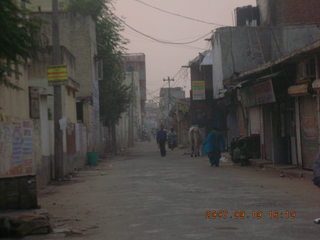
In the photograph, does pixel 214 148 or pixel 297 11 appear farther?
pixel 297 11

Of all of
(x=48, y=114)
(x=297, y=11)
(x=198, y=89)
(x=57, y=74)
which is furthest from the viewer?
(x=198, y=89)

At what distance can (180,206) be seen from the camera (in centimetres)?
1097

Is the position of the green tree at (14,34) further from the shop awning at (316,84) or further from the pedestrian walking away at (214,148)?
the pedestrian walking away at (214,148)

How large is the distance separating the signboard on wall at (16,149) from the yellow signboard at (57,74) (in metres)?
2.85

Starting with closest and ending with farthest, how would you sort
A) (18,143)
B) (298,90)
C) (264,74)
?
(18,143), (298,90), (264,74)

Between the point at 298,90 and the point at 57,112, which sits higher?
the point at 298,90

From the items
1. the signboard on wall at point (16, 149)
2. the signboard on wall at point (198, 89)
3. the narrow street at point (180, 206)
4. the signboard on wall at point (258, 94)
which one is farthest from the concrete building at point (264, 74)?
the signboard on wall at point (16, 149)

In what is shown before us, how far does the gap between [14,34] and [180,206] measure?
529 cm

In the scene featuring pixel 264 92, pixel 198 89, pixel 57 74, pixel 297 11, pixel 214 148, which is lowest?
pixel 214 148

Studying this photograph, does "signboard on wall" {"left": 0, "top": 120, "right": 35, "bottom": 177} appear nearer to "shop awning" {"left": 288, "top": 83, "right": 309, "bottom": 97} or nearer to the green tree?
the green tree

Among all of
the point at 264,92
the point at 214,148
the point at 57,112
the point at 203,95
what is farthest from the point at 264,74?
the point at 203,95

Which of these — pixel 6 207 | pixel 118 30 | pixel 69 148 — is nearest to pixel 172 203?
pixel 6 207

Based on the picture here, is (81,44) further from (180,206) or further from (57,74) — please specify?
(180,206)

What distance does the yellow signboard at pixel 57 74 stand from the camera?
17.8 meters
